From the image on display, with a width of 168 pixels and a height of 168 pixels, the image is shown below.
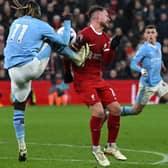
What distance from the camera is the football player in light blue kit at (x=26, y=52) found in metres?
10.6

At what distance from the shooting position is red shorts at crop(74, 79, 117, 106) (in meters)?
10.8

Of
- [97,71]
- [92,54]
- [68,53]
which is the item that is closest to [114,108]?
[97,71]

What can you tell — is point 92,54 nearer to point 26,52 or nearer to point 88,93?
point 88,93

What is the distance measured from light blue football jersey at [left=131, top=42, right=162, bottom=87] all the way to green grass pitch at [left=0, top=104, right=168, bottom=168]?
1.15m

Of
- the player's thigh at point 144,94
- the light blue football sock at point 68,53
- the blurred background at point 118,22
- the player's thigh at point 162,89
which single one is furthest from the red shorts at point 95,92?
the blurred background at point 118,22

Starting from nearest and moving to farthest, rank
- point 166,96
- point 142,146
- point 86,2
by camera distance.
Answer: point 142,146, point 166,96, point 86,2

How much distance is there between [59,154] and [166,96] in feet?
16.6

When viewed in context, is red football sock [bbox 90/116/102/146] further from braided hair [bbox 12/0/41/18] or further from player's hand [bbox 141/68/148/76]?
player's hand [bbox 141/68/148/76]

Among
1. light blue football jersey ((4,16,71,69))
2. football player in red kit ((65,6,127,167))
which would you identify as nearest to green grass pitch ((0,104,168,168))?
football player in red kit ((65,6,127,167))

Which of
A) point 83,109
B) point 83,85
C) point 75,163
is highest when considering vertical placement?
point 83,85

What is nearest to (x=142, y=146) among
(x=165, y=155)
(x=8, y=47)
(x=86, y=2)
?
(x=165, y=155)

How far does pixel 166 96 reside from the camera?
53.0 ft

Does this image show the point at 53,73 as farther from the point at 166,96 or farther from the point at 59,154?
the point at 59,154

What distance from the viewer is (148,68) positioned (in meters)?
15.6
